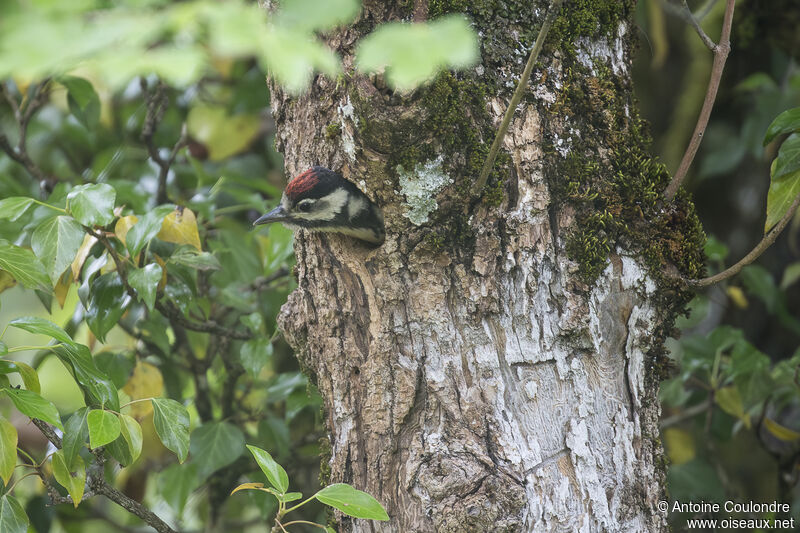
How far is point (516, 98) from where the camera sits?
132 centimetres

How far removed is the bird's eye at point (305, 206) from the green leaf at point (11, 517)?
91cm

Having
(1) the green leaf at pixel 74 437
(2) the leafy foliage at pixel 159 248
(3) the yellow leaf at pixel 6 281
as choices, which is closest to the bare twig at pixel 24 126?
(2) the leafy foliage at pixel 159 248

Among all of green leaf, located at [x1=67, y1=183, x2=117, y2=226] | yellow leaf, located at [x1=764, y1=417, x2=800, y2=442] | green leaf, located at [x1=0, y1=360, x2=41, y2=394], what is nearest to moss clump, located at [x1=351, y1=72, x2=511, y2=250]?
green leaf, located at [x1=67, y1=183, x2=117, y2=226]

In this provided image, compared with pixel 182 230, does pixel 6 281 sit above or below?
below

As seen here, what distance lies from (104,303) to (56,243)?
266mm

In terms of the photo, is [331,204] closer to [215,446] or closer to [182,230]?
[182,230]

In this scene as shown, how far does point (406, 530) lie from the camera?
60.0 inches

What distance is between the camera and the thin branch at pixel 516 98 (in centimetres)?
127

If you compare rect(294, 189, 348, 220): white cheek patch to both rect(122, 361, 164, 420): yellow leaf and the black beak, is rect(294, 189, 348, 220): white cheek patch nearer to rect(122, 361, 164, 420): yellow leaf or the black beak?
the black beak

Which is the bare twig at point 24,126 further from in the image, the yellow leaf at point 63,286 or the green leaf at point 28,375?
the green leaf at point 28,375

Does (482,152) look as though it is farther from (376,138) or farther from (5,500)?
(5,500)

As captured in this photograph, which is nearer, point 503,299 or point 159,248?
point 503,299

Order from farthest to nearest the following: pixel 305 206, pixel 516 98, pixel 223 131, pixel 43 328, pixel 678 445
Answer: pixel 223 131
pixel 678 445
pixel 305 206
pixel 43 328
pixel 516 98

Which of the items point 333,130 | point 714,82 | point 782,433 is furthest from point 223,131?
point 782,433
